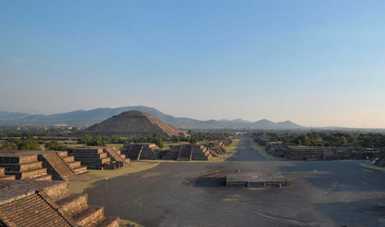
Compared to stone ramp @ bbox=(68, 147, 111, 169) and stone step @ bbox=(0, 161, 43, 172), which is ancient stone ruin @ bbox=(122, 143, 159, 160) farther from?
stone step @ bbox=(0, 161, 43, 172)

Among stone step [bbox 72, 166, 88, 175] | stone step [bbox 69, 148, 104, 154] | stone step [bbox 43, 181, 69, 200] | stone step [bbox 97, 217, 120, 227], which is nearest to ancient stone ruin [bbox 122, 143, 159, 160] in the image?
stone step [bbox 69, 148, 104, 154]

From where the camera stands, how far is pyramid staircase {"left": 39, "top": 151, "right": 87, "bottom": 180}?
91.0 feet

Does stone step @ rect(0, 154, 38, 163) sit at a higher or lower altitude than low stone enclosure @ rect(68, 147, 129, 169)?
higher

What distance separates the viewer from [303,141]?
232 ft

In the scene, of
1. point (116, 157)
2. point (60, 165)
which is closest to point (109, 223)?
point (60, 165)

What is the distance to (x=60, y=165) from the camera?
29.7 m

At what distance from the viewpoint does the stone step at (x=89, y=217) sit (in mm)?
12116

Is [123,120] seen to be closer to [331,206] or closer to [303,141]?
→ [303,141]

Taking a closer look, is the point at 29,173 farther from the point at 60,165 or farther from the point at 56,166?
the point at 60,165

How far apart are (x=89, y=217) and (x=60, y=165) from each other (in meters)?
18.2

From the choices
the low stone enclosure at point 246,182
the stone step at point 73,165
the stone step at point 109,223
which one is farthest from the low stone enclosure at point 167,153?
the stone step at point 109,223

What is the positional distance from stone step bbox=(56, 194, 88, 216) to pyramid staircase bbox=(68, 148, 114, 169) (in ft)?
74.2

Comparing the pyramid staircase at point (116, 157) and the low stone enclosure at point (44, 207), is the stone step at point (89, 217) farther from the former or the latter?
the pyramid staircase at point (116, 157)

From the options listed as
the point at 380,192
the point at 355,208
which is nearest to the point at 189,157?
the point at 380,192
